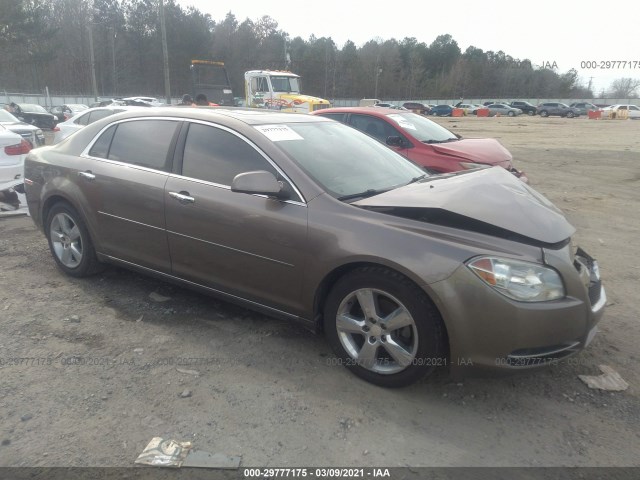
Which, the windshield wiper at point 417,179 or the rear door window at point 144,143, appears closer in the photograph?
the windshield wiper at point 417,179

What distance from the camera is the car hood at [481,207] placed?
9.45ft

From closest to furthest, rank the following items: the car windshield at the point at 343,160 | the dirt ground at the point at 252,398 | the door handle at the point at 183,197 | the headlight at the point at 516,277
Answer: the dirt ground at the point at 252,398 < the headlight at the point at 516,277 < the car windshield at the point at 343,160 < the door handle at the point at 183,197

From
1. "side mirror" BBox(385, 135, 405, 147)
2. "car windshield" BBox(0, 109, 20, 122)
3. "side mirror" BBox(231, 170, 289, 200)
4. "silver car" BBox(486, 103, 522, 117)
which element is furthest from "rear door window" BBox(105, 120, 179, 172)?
"silver car" BBox(486, 103, 522, 117)

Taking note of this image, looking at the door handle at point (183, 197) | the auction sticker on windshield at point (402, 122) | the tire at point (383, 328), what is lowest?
the tire at point (383, 328)

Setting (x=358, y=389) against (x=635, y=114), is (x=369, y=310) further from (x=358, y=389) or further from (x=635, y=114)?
(x=635, y=114)

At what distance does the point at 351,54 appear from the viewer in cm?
8900

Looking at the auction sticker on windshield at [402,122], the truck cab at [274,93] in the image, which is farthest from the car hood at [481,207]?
the truck cab at [274,93]

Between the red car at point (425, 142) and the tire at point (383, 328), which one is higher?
the red car at point (425, 142)

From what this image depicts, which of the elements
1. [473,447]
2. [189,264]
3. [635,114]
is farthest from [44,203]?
[635,114]

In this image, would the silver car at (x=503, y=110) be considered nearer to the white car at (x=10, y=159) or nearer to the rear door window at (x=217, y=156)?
the white car at (x=10, y=159)

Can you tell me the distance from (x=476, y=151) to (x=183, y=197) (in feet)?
16.4

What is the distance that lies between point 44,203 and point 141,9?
74.0 m

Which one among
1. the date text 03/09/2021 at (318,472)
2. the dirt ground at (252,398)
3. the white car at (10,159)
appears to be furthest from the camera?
→ the white car at (10,159)

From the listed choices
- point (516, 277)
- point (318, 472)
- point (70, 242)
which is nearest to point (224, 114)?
point (70, 242)
